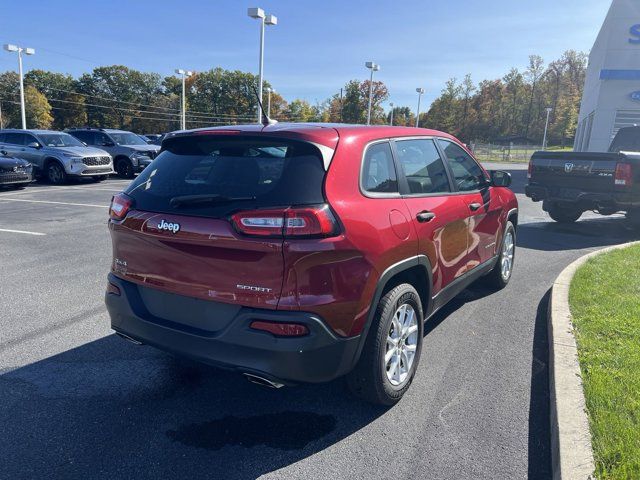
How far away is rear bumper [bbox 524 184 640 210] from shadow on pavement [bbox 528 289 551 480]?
5.22 meters

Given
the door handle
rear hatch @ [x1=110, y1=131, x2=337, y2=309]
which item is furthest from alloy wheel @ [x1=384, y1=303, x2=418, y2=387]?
rear hatch @ [x1=110, y1=131, x2=337, y2=309]

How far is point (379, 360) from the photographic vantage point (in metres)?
3.10

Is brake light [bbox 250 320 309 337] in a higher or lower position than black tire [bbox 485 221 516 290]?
higher

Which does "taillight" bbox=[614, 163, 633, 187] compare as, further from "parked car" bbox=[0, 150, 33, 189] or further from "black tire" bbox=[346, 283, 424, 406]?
"parked car" bbox=[0, 150, 33, 189]

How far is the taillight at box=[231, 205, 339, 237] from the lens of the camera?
2.62m

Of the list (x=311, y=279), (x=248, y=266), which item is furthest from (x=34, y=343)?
(x=311, y=279)

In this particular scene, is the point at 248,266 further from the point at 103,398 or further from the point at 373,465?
the point at 103,398

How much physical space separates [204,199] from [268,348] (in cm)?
91

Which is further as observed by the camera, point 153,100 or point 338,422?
point 153,100

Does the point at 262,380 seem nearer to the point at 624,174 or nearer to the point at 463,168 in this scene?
the point at 463,168

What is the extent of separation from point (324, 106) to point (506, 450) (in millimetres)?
104153

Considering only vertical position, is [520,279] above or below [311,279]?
below

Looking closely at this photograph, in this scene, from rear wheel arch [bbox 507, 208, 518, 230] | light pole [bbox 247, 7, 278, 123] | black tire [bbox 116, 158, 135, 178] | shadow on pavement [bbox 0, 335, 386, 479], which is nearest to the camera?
shadow on pavement [bbox 0, 335, 386, 479]

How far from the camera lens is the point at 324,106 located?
4055 inches
